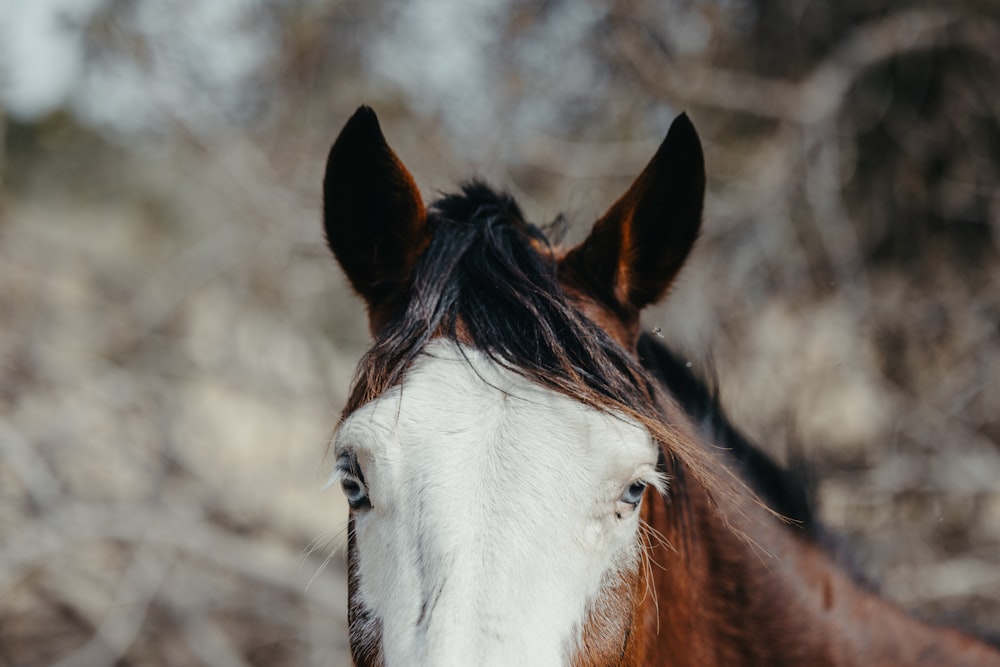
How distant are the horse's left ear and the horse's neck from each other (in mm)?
450

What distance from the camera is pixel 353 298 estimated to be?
521 cm

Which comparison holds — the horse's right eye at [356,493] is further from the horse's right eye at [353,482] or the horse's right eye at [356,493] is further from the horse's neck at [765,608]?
the horse's neck at [765,608]

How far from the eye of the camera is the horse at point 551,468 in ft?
3.89

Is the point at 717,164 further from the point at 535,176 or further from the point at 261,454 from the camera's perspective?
the point at 261,454

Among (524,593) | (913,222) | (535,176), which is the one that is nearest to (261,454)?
(535,176)

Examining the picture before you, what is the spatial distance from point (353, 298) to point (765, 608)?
392 centimetres

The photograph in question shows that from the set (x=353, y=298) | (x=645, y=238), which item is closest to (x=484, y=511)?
(x=645, y=238)

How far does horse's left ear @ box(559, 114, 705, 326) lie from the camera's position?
1531mm

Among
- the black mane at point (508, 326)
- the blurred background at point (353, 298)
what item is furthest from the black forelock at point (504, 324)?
the blurred background at point (353, 298)

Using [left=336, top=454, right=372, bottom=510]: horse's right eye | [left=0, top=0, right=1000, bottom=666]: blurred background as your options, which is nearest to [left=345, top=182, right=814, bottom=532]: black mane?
[left=336, top=454, right=372, bottom=510]: horse's right eye

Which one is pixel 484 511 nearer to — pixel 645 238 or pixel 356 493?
pixel 356 493

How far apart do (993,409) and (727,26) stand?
2.95 m

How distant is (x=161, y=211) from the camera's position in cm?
1076

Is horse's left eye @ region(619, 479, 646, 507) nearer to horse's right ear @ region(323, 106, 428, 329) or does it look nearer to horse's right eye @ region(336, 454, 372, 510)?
horse's right eye @ region(336, 454, 372, 510)
